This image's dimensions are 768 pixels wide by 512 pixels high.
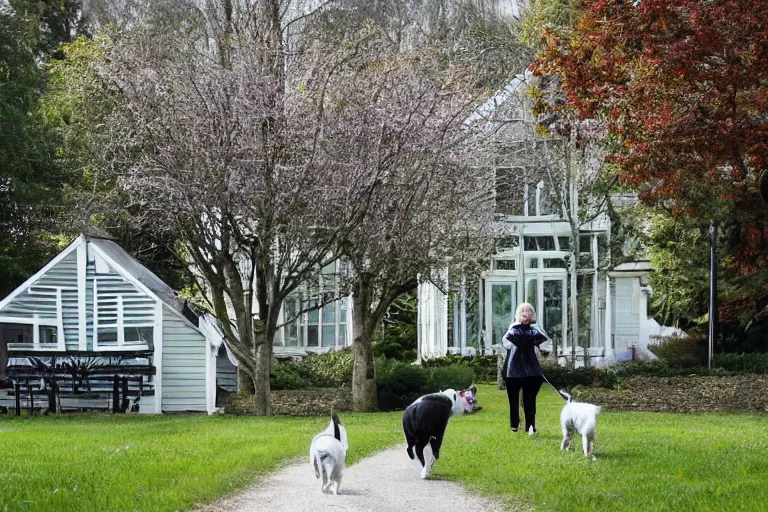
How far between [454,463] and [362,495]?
243 cm

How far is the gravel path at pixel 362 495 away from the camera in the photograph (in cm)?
1059

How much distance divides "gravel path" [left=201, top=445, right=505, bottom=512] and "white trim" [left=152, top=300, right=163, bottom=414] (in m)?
13.5

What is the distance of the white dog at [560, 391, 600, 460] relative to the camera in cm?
1307

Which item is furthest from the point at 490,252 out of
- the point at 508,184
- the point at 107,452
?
the point at 107,452

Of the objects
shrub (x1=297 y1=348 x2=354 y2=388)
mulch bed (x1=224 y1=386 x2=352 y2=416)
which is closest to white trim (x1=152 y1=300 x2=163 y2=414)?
mulch bed (x1=224 y1=386 x2=352 y2=416)

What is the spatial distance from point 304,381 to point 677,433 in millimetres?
17659

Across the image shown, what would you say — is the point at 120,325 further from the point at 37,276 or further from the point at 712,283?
the point at 712,283

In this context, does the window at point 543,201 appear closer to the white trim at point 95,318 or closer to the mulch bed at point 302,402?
the mulch bed at point 302,402

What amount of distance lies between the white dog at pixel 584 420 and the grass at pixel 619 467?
0.20m

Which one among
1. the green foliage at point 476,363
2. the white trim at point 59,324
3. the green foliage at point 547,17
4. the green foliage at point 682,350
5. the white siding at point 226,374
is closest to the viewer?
the white trim at point 59,324

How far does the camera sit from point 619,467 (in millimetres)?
12789

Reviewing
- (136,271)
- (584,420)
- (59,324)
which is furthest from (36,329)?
(584,420)

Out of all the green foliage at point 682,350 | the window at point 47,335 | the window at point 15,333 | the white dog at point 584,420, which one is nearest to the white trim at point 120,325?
the window at point 47,335

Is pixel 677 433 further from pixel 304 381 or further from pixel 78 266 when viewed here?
pixel 304 381
